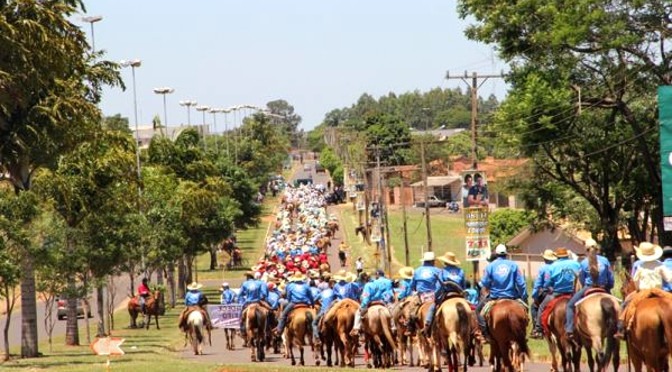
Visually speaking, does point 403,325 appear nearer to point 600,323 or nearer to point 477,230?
point 600,323

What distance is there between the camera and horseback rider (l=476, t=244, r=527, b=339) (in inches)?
877

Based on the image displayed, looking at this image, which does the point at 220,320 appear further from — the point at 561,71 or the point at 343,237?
the point at 343,237

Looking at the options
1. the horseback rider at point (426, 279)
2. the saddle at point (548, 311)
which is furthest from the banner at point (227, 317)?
the saddle at point (548, 311)

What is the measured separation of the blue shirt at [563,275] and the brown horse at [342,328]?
6.61 metres

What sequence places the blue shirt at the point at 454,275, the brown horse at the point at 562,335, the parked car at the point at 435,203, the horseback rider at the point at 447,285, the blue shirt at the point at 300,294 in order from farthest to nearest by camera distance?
the parked car at the point at 435,203 → the blue shirt at the point at 300,294 → the blue shirt at the point at 454,275 → the horseback rider at the point at 447,285 → the brown horse at the point at 562,335

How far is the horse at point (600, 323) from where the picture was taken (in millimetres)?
20750

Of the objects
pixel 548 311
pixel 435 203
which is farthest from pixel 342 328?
pixel 435 203

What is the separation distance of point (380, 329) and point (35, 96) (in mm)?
11689

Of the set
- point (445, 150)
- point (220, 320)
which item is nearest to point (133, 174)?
point (220, 320)

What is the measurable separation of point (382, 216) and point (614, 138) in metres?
23.7

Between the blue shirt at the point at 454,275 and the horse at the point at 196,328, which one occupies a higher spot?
the blue shirt at the point at 454,275

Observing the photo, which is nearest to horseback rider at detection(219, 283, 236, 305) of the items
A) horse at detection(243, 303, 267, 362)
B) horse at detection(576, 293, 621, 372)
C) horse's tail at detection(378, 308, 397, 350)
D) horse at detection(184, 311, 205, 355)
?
horse at detection(184, 311, 205, 355)

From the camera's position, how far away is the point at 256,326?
33562 mm

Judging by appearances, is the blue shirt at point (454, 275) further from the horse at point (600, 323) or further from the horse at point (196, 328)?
the horse at point (196, 328)
